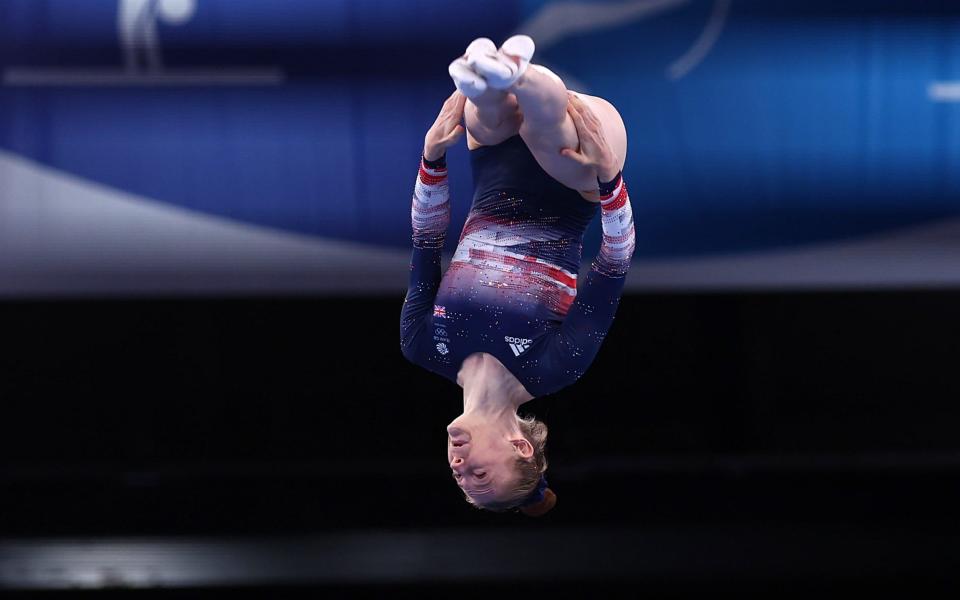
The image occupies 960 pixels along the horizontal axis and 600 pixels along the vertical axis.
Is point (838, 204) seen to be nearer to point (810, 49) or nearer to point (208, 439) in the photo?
point (810, 49)

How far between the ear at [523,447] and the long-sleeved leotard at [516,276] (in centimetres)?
14

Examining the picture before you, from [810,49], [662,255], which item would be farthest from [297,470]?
[810,49]

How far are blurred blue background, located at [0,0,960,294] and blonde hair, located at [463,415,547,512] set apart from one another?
133cm

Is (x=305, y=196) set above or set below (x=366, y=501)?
above

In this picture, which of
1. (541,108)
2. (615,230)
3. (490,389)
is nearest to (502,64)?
(541,108)

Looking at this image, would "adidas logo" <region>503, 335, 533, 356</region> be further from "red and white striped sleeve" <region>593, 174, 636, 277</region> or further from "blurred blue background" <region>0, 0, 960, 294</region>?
"blurred blue background" <region>0, 0, 960, 294</region>

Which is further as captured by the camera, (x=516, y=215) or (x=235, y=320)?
(x=235, y=320)

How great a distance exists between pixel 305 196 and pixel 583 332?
168 cm

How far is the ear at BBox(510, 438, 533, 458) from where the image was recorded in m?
2.86

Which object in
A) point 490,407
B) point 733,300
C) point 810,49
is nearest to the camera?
point 490,407

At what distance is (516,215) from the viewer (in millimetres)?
2967

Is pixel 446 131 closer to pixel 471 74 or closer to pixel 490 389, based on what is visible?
pixel 471 74

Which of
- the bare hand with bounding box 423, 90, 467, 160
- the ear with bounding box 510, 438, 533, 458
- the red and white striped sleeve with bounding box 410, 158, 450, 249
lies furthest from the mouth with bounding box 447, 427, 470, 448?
the bare hand with bounding box 423, 90, 467, 160

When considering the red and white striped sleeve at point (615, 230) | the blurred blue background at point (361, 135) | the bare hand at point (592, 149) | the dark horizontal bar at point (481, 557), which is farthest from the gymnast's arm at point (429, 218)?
the dark horizontal bar at point (481, 557)
